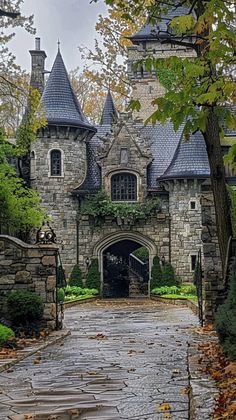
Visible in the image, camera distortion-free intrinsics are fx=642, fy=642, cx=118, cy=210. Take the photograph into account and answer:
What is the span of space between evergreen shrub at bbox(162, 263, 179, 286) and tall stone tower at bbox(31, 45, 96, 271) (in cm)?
451

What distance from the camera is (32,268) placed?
13375 mm

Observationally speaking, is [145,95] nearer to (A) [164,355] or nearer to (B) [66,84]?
(B) [66,84]

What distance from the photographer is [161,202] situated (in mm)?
32156

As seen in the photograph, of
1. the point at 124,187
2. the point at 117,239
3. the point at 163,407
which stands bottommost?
the point at 163,407

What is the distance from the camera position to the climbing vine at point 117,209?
31516 mm

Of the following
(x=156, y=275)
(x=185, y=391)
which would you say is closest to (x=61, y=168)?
(x=156, y=275)

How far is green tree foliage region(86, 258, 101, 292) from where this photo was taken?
31234 millimetres

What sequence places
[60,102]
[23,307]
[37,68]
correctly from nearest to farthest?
[23,307], [60,102], [37,68]

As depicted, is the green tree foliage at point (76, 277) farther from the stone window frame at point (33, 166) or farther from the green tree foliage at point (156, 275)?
the stone window frame at point (33, 166)

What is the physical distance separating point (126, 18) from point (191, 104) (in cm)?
231

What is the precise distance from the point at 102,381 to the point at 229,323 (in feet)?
5.78

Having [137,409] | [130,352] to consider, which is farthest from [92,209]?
[137,409]

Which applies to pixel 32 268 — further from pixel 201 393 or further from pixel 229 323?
pixel 201 393

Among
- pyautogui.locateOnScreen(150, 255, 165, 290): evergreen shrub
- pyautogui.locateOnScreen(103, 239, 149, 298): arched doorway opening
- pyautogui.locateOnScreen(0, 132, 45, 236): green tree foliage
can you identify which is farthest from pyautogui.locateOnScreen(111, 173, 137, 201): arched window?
pyautogui.locateOnScreen(0, 132, 45, 236): green tree foliage
